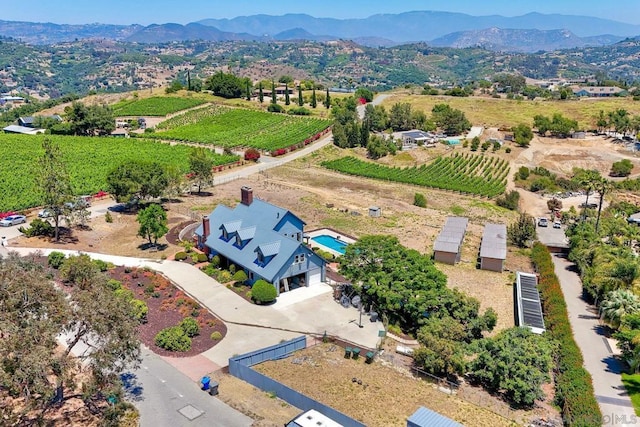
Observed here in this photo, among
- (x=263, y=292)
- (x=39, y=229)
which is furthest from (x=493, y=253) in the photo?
(x=39, y=229)

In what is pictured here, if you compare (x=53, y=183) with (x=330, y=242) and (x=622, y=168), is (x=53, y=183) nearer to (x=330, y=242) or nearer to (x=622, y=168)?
(x=330, y=242)

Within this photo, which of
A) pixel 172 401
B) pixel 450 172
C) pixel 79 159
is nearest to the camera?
pixel 172 401

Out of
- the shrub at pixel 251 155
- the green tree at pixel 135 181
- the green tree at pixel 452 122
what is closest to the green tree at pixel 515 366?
the green tree at pixel 135 181

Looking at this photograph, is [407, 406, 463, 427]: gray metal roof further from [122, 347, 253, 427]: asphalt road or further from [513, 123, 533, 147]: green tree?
[513, 123, 533, 147]: green tree

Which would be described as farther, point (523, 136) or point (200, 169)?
point (523, 136)

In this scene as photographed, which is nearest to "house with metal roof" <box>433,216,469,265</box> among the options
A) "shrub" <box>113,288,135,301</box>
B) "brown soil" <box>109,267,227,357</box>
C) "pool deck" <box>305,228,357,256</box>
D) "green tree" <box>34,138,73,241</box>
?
"pool deck" <box>305,228,357,256</box>

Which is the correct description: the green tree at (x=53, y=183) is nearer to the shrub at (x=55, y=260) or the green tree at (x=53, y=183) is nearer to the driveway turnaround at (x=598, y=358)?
the shrub at (x=55, y=260)

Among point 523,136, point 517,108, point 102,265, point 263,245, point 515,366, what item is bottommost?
point 102,265
